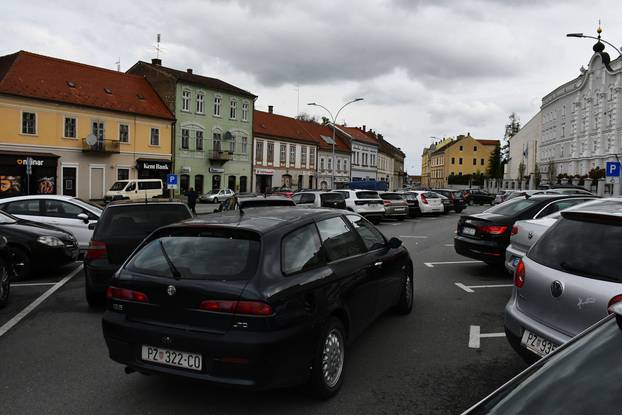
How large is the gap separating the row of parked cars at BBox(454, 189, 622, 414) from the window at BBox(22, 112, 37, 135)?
116ft

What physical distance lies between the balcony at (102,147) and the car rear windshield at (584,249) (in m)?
38.4

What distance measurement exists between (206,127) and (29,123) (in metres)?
16.8

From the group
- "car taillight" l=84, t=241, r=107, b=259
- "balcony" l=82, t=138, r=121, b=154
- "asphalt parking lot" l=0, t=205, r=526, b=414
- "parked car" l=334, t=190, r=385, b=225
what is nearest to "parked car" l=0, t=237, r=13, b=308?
"asphalt parking lot" l=0, t=205, r=526, b=414

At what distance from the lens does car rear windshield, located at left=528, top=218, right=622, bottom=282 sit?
3.72 m

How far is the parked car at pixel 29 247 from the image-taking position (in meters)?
9.07

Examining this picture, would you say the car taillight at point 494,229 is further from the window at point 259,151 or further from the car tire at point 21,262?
the window at point 259,151

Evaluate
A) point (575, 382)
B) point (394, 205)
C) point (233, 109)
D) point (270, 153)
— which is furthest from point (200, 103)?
point (575, 382)

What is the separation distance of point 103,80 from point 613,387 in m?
46.2

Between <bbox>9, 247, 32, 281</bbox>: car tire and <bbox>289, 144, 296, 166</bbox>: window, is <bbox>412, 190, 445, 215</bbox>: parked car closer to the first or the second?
<bbox>9, 247, 32, 281</bbox>: car tire

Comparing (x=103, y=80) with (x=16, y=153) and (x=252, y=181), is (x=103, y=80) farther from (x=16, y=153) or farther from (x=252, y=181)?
(x=252, y=181)

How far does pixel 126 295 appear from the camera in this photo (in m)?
4.09

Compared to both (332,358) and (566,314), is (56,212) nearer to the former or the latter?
(332,358)

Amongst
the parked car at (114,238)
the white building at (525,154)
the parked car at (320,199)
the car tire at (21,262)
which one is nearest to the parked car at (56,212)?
the car tire at (21,262)

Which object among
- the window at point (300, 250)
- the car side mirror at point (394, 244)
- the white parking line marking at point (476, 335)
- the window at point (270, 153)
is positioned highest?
the window at point (270, 153)
